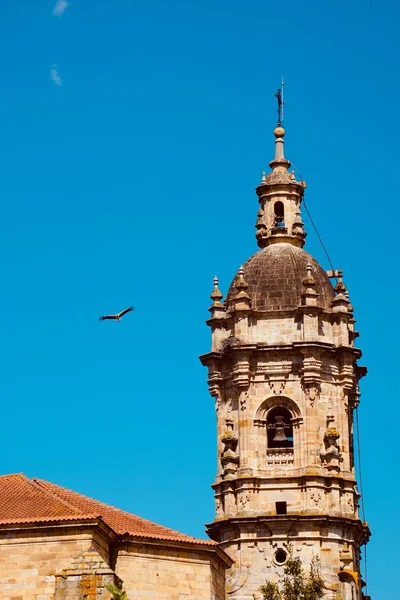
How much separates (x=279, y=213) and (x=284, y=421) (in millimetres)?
8449

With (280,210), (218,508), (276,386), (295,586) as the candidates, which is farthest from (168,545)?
(280,210)

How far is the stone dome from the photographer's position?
61375 millimetres

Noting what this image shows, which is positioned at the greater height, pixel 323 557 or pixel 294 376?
pixel 294 376

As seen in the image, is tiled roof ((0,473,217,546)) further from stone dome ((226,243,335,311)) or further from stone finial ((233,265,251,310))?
stone dome ((226,243,335,311))

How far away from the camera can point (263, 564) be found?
190ft

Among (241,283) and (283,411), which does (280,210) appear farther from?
(283,411)

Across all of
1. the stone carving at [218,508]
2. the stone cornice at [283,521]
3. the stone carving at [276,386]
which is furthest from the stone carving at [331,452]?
the stone carving at [218,508]

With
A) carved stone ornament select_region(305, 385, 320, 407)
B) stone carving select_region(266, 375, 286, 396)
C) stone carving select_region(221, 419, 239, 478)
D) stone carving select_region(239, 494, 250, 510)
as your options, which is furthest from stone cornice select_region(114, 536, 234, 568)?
stone carving select_region(266, 375, 286, 396)

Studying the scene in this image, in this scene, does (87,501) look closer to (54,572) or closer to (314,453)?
(54,572)

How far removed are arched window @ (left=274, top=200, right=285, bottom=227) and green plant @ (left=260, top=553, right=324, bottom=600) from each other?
1347 centimetres

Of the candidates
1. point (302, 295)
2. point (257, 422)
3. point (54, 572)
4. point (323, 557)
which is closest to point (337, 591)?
point (323, 557)

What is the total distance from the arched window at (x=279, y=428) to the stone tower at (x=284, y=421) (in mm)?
34

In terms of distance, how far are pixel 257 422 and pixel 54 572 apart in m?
17.0

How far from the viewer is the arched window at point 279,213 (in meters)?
64.4
